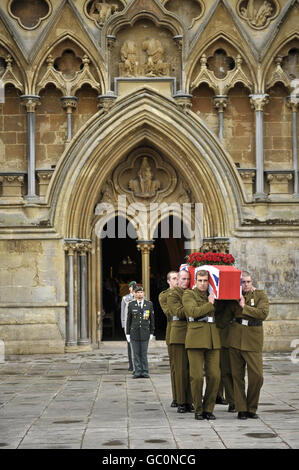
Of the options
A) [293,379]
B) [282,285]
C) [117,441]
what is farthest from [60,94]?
[117,441]

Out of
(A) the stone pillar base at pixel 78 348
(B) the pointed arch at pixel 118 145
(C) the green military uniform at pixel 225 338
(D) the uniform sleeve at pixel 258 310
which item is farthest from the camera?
(B) the pointed arch at pixel 118 145

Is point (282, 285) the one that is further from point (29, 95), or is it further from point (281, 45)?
point (29, 95)

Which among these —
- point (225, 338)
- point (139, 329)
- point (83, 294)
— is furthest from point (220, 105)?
point (225, 338)

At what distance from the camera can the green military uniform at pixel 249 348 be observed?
1043 cm

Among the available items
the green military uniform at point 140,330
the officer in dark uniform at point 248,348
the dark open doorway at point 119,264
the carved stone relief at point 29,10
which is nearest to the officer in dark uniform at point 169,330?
the officer in dark uniform at point 248,348

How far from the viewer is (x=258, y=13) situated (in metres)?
20.1

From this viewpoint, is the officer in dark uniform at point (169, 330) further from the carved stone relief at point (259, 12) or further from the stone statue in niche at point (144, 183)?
the carved stone relief at point (259, 12)

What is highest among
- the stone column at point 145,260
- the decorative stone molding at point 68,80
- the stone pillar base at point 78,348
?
the decorative stone molding at point 68,80

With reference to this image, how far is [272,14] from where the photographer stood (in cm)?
2016

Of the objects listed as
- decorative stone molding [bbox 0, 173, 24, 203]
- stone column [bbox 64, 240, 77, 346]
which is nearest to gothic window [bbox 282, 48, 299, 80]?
stone column [bbox 64, 240, 77, 346]

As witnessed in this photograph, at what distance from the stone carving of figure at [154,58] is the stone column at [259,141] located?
2.01 meters

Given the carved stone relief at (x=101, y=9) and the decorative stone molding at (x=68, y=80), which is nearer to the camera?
the decorative stone molding at (x=68, y=80)

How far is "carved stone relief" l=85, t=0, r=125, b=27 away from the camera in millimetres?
19984
